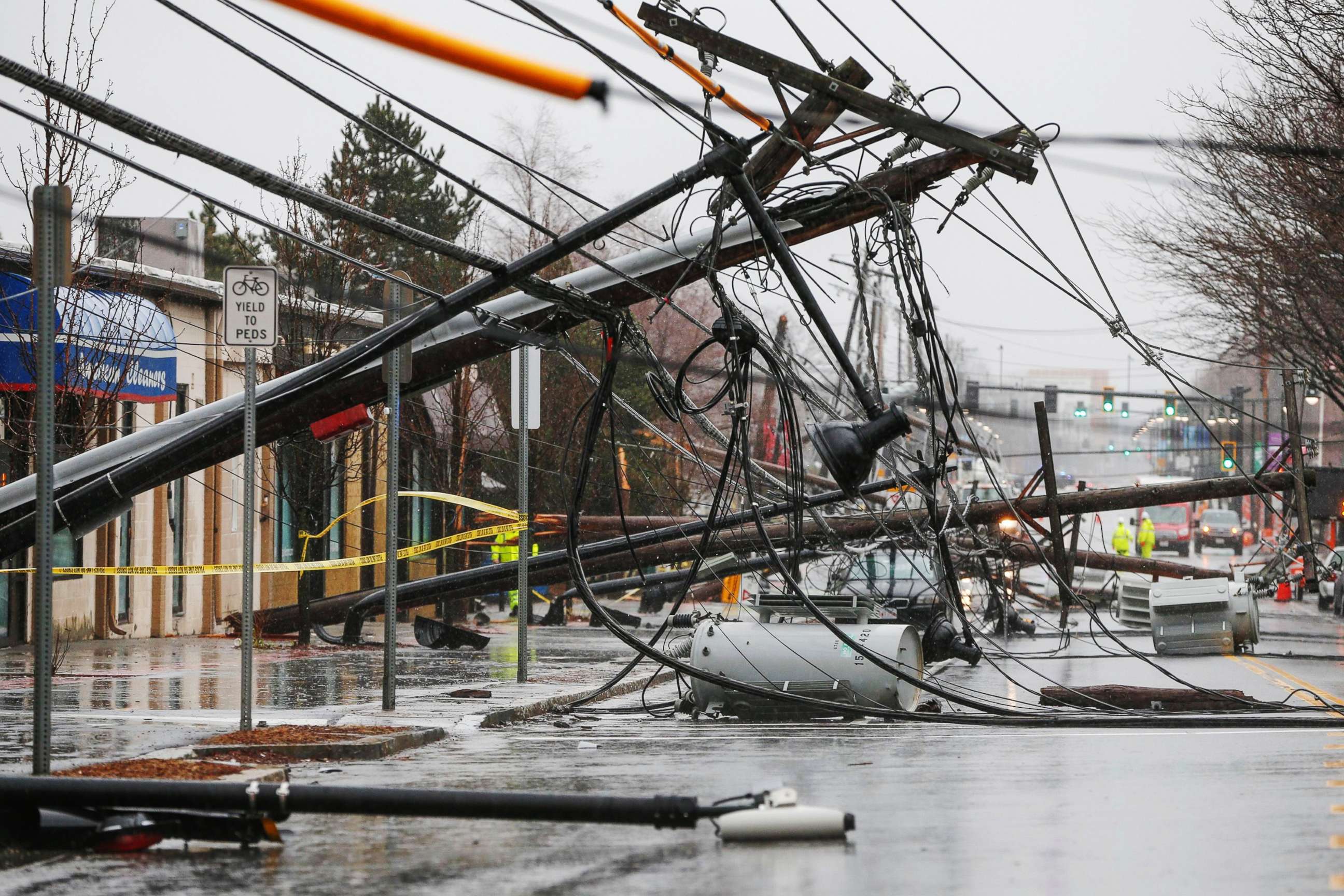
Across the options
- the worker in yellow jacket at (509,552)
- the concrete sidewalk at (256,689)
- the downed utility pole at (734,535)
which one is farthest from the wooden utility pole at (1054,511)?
the worker in yellow jacket at (509,552)

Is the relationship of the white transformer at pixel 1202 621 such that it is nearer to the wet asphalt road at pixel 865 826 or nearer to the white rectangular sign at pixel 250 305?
the wet asphalt road at pixel 865 826

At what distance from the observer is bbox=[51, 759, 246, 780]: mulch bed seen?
9.12 m

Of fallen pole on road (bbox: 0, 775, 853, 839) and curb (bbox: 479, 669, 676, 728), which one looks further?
curb (bbox: 479, 669, 676, 728)

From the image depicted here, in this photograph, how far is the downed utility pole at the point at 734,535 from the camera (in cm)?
2077

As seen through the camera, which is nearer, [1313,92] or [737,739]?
[737,739]

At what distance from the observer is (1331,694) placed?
17672mm

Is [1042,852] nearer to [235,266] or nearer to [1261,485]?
[235,266]

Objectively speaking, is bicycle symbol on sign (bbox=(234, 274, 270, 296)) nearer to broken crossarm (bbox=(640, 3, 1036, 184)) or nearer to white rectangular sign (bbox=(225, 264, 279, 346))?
white rectangular sign (bbox=(225, 264, 279, 346))

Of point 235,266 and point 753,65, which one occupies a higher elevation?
point 753,65

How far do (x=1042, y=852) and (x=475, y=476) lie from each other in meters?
29.8

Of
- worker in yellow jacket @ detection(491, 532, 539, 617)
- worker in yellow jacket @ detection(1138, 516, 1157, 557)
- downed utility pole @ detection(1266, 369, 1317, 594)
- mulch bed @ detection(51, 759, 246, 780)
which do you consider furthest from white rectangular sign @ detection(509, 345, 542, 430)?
worker in yellow jacket @ detection(1138, 516, 1157, 557)

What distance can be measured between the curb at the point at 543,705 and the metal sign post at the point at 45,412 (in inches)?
226

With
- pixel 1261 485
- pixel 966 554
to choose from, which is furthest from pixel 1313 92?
pixel 966 554

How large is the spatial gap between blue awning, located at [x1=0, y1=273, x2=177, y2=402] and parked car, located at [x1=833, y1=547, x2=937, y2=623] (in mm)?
10275
